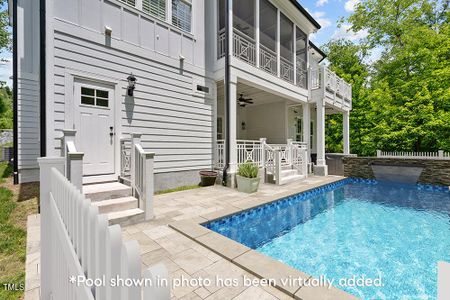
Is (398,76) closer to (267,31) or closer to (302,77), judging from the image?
(302,77)

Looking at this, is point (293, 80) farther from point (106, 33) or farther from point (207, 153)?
point (106, 33)

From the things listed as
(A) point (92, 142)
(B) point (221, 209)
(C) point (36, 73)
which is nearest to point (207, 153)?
(B) point (221, 209)

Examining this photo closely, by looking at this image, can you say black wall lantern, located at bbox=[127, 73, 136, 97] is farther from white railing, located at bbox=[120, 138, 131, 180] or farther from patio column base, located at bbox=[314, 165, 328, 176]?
patio column base, located at bbox=[314, 165, 328, 176]

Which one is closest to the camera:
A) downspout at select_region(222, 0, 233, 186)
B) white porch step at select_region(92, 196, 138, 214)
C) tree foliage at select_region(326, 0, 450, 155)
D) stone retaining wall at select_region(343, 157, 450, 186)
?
white porch step at select_region(92, 196, 138, 214)

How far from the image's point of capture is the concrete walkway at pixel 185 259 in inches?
87.7

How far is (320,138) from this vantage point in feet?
34.4

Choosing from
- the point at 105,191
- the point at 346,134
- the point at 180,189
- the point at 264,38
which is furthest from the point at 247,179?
the point at 346,134

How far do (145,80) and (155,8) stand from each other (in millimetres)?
2235

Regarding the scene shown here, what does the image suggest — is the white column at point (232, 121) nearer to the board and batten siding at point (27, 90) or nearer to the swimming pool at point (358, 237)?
the swimming pool at point (358, 237)

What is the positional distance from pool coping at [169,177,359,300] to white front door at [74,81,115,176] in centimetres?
264

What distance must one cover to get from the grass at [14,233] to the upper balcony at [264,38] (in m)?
7.04

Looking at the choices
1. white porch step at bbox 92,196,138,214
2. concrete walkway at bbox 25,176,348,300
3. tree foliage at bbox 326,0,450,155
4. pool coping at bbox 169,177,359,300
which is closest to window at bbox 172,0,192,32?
white porch step at bbox 92,196,138,214

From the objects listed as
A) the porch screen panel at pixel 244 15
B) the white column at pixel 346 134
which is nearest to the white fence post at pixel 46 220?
the porch screen panel at pixel 244 15

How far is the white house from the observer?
480 centimetres
